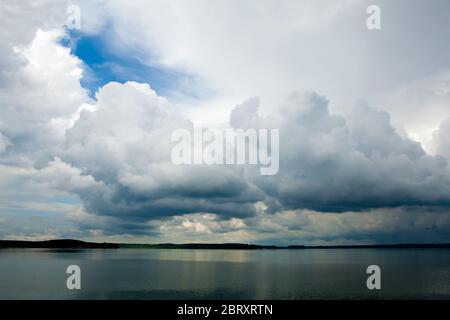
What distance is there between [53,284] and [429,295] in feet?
283

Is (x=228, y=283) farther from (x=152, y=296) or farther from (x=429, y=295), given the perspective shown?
(x=429, y=295)

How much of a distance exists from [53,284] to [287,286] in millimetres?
56886

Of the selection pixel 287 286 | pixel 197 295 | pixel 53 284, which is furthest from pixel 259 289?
pixel 53 284
